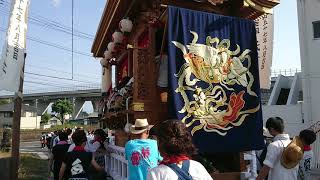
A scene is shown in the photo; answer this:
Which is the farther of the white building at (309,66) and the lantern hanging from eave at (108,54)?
the white building at (309,66)

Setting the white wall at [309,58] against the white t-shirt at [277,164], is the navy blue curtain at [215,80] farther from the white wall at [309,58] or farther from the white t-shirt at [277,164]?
the white wall at [309,58]

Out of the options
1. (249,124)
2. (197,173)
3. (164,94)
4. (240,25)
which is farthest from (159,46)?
(197,173)

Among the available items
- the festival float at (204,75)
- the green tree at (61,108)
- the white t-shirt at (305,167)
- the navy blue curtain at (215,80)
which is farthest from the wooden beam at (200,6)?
the green tree at (61,108)

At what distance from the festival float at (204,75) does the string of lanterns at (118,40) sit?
41 centimetres

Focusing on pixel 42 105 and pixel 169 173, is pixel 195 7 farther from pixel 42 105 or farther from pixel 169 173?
pixel 42 105

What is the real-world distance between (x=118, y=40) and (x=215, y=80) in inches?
120

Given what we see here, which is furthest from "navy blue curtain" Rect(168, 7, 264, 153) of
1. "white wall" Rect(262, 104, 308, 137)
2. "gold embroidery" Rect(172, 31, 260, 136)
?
"white wall" Rect(262, 104, 308, 137)

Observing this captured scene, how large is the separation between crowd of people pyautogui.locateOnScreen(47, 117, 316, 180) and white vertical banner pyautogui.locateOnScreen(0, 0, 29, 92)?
1654 millimetres

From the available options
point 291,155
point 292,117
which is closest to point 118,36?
point 291,155

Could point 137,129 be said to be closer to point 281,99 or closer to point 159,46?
point 159,46

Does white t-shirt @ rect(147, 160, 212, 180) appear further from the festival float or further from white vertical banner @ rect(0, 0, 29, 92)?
white vertical banner @ rect(0, 0, 29, 92)

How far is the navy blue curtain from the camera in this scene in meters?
6.10

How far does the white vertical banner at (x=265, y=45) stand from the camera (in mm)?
8664

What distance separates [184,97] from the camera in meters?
6.05
